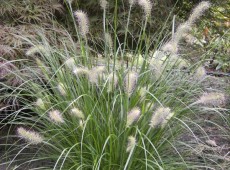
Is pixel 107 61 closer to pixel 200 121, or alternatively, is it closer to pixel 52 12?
pixel 200 121

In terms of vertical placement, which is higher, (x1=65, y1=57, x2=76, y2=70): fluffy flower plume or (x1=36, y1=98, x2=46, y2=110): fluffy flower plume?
(x1=65, y1=57, x2=76, y2=70): fluffy flower plume

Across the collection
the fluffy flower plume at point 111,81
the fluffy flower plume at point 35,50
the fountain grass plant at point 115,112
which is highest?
the fluffy flower plume at point 35,50

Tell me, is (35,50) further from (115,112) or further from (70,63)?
(115,112)

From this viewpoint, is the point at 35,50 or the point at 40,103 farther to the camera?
the point at 35,50

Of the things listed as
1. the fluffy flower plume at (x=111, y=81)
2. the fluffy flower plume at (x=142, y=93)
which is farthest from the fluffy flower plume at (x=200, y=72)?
the fluffy flower plume at (x=111, y=81)

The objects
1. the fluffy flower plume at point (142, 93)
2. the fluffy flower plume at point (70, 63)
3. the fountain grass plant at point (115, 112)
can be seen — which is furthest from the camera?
the fluffy flower plume at point (70, 63)

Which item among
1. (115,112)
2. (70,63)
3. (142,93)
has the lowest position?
(115,112)

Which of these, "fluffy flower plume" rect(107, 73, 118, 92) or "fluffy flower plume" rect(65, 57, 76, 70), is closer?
"fluffy flower plume" rect(107, 73, 118, 92)

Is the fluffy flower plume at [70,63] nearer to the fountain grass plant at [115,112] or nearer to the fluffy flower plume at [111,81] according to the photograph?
the fountain grass plant at [115,112]

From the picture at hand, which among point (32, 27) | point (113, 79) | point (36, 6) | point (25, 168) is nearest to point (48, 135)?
point (25, 168)

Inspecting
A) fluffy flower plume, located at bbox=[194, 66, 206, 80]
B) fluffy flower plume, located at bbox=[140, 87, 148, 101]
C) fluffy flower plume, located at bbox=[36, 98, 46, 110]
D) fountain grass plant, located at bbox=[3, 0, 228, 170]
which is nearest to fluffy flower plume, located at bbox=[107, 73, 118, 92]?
fountain grass plant, located at bbox=[3, 0, 228, 170]

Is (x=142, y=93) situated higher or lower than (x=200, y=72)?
lower

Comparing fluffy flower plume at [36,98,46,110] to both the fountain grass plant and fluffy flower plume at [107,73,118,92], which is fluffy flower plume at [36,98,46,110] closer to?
the fountain grass plant

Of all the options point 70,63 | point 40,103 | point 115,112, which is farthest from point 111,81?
point 40,103
